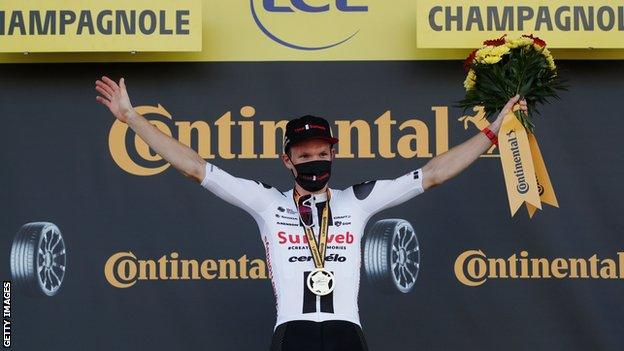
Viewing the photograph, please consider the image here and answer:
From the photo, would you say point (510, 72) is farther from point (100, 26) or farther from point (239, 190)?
point (100, 26)

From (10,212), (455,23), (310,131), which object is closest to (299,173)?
(310,131)

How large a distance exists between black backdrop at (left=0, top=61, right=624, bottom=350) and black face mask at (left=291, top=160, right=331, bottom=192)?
41.6 inches

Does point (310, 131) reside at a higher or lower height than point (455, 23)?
lower

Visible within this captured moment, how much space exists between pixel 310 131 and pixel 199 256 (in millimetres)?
1254

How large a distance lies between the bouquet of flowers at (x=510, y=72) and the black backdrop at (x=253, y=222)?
0.91m

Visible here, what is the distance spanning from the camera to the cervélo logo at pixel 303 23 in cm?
529

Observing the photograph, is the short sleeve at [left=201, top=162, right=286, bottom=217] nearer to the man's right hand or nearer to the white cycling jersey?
the white cycling jersey

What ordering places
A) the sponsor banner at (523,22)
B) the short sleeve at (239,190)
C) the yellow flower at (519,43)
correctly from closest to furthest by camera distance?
the short sleeve at (239,190), the yellow flower at (519,43), the sponsor banner at (523,22)

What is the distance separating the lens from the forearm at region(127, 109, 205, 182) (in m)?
4.14

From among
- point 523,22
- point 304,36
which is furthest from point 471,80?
point 304,36

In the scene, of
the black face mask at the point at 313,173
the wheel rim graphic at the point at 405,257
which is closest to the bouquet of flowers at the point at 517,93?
the black face mask at the point at 313,173

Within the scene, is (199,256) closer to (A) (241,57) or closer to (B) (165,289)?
(B) (165,289)

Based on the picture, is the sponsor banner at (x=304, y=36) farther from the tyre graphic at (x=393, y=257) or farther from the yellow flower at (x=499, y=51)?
the yellow flower at (x=499, y=51)

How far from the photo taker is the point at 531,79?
431 centimetres
